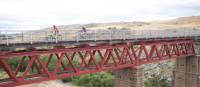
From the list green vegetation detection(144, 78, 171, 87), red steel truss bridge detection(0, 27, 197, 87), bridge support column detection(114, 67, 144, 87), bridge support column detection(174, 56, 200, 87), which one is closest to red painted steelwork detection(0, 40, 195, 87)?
red steel truss bridge detection(0, 27, 197, 87)

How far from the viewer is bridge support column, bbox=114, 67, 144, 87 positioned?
3134 centimetres

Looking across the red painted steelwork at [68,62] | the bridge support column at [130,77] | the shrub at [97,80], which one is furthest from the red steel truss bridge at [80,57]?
the shrub at [97,80]

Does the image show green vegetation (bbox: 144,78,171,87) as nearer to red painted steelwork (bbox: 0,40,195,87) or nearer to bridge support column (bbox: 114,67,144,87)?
red painted steelwork (bbox: 0,40,195,87)

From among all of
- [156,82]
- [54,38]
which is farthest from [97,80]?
[54,38]

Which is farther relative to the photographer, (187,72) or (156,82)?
(156,82)

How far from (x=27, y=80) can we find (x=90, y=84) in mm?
34404

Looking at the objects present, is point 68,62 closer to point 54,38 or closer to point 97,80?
point 54,38

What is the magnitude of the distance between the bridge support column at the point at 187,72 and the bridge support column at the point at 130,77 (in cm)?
1670

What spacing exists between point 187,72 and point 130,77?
18.5 meters

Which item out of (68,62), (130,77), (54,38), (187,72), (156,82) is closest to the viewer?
(54,38)

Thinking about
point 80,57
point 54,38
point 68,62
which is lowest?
point 68,62

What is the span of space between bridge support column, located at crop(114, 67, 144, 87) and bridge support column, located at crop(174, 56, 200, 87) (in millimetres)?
16703

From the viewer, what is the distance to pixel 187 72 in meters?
46.8

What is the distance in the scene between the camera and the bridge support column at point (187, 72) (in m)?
45.1
